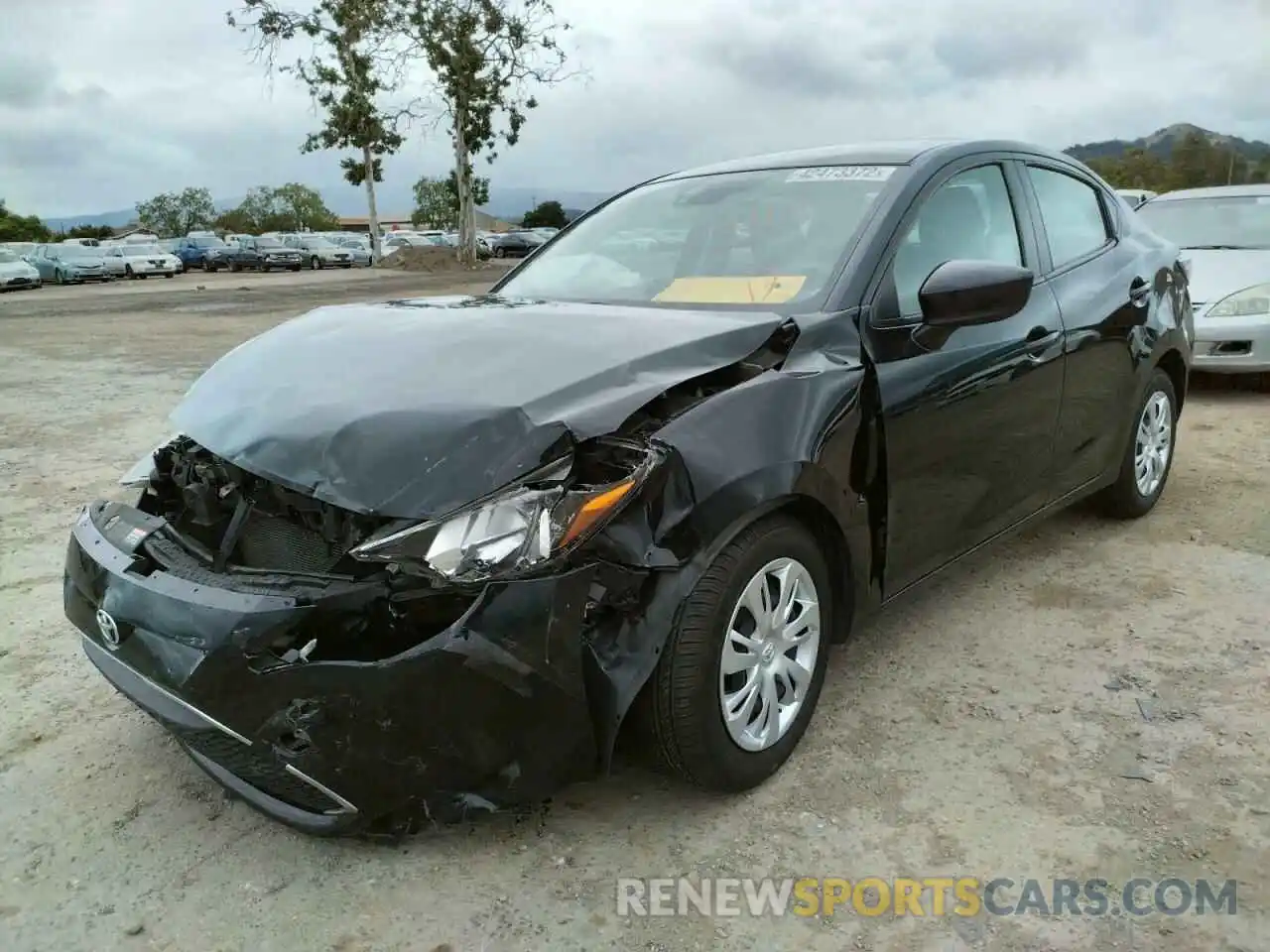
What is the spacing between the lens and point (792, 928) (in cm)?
212

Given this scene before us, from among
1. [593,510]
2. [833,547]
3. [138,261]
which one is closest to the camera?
[593,510]

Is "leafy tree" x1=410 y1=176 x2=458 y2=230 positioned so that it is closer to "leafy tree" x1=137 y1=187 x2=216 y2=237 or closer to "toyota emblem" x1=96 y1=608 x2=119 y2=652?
"leafy tree" x1=137 y1=187 x2=216 y2=237

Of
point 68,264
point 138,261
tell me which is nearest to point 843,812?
point 68,264

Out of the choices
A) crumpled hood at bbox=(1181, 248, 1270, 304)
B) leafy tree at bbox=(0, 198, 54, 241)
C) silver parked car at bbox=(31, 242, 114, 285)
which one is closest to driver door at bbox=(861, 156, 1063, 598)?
crumpled hood at bbox=(1181, 248, 1270, 304)

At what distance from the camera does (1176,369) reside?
4680 millimetres

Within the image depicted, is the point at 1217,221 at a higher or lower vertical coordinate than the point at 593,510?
higher

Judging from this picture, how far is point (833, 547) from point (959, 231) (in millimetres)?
1291

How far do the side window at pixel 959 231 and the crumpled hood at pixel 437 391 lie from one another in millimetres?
521

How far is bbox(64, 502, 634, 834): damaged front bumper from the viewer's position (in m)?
2.02

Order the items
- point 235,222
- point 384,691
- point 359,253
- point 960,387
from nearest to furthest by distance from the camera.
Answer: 1. point 384,691
2. point 960,387
3. point 359,253
4. point 235,222

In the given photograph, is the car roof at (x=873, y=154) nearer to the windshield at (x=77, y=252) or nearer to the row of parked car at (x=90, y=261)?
the row of parked car at (x=90, y=261)

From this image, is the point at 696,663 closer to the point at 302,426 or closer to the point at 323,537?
the point at 323,537

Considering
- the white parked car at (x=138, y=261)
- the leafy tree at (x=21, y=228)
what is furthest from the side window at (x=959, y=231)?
the leafy tree at (x=21, y=228)

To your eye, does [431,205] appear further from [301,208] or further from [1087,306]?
[1087,306]
